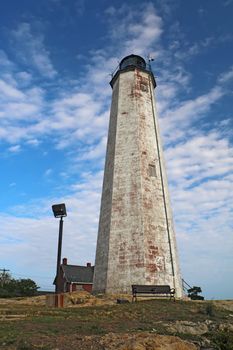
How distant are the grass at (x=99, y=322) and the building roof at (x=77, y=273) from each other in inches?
1202

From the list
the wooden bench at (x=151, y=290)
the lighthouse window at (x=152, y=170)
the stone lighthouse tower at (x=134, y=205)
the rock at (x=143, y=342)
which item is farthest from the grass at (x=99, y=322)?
the lighthouse window at (x=152, y=170)

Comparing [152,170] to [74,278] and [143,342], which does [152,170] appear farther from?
[74,278]

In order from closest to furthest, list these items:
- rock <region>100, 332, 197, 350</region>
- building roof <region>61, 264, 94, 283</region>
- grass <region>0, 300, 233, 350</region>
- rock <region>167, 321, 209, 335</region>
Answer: rock <region>100, 332, 197, 350</region> → grass <region>0, 300, 233, 350</region> → rock <region>167, 321, 209, 335</region> → building roof <region>61, 264, 94, 283</region>

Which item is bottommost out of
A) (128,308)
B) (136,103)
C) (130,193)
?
(128,308)

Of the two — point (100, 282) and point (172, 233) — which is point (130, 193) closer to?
point (172, 233)

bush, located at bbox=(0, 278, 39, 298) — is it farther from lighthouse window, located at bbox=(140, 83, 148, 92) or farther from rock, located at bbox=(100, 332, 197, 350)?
rock, located at bbox=(100, 332, 197, 350)

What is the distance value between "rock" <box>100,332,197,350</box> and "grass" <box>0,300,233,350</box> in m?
0.74

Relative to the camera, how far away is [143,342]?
991cm

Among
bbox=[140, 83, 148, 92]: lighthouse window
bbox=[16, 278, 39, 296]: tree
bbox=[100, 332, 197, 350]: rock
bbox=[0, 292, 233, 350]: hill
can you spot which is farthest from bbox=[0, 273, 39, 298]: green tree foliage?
bbox=[100, 332, 197, 350]: rock

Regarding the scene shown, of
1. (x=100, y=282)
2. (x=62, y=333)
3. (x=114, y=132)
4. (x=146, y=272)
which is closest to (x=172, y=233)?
(x=146, y=272)

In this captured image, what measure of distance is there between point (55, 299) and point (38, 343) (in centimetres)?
1057

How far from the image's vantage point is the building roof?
159 ft

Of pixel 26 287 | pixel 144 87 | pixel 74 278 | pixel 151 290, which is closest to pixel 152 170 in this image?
pixel 144 87

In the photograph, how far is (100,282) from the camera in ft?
80.6
